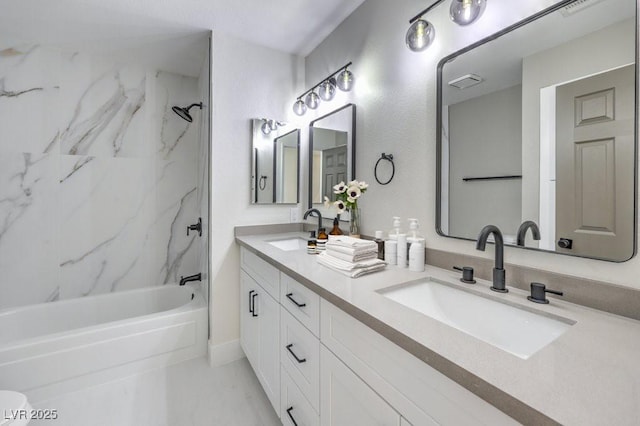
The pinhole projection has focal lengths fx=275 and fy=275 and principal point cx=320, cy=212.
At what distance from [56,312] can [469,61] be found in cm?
324

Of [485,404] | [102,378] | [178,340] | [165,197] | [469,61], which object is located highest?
[469,61]

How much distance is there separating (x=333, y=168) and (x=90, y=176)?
2.13 meters

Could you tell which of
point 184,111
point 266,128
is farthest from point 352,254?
point 184,111

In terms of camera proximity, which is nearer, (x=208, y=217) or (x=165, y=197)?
(x=208, y=217)

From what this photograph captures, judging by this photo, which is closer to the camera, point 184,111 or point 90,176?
point 90,176

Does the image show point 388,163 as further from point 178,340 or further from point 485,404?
point 178,340

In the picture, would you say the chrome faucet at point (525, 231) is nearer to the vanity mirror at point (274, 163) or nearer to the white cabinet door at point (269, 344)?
the white cabinet door at point (269, 344)

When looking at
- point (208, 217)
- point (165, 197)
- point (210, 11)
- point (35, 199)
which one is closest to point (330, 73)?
point (210, 11)

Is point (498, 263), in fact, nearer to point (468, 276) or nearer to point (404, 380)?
point (468, 276)

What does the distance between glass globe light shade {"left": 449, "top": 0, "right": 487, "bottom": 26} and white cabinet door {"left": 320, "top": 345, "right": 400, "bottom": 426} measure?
1330 mm

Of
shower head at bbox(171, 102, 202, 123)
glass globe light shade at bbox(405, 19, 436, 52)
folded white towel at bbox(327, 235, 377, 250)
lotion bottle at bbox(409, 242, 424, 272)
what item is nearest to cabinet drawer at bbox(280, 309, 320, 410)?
folded white towel at bbox(327, 235, 377, 250)

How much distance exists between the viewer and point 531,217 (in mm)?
961

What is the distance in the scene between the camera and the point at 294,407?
1218mm

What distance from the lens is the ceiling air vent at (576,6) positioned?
2.74ft
